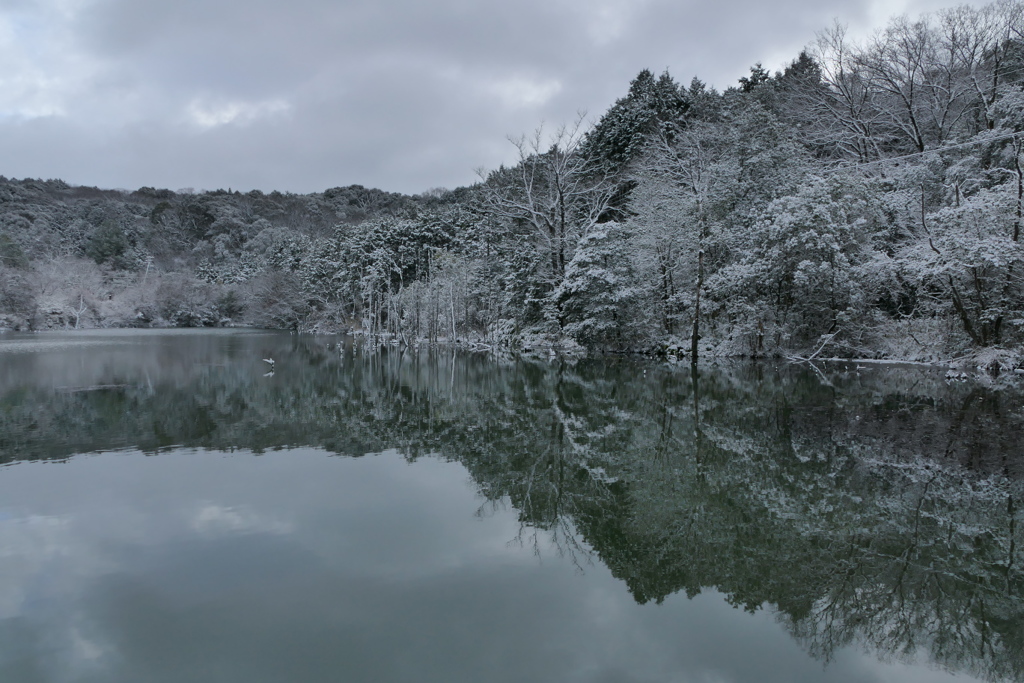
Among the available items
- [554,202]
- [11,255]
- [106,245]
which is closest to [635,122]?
[554,202]

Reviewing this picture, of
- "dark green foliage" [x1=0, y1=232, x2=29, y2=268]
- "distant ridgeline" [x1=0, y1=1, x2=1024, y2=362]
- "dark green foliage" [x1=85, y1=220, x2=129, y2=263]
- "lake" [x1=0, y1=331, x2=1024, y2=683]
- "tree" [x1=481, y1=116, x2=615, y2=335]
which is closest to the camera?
"lake" [x1=0, y1=331, x2=1024, y2=683]

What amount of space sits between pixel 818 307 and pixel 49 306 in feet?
158

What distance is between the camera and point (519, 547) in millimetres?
4387

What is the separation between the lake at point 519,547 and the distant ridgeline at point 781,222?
780cm

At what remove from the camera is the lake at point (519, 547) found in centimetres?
298

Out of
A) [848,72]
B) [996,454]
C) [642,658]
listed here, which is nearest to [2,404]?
[642,658]

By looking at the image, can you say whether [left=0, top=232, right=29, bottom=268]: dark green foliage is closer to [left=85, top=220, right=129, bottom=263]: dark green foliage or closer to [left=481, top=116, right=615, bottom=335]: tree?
[left=85, top=220, right=129, bottom=263]: dark green foliage

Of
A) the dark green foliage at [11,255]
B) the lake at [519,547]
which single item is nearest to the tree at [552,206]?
the lake at [519,547]

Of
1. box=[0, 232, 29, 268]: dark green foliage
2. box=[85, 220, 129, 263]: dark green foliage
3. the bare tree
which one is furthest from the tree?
box=[85, 220, 129, 263]: dark green foliage

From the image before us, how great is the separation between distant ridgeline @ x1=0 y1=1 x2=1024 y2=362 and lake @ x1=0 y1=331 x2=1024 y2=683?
7.80m

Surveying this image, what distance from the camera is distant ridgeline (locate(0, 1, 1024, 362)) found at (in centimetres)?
1606

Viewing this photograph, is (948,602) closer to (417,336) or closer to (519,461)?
(519,461)

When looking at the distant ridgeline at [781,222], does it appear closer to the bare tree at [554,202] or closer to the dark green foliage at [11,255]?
the bare tree at [554,202]

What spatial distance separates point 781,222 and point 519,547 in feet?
50.1
